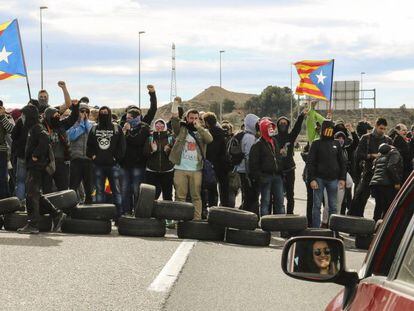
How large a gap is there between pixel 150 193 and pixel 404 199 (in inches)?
423

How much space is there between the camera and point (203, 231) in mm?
13117

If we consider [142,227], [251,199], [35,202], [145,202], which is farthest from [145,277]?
[251,199]

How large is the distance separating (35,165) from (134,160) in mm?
2675

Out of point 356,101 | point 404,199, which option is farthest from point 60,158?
point 356,101

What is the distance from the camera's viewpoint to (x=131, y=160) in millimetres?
15766

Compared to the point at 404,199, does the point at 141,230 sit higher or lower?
lower

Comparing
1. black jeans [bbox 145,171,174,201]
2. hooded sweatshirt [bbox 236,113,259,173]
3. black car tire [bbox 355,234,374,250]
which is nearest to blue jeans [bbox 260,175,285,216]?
hooded sweatshirt [bbox 236,113,259,173]

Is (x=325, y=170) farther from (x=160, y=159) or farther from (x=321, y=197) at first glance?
(x=160, y=159)

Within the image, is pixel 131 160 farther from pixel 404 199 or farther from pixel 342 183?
pixel 404 199

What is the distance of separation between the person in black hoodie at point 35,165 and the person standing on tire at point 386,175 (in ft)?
16.5

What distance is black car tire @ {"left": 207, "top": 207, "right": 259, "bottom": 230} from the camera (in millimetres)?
12922

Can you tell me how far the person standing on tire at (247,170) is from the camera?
1551cm

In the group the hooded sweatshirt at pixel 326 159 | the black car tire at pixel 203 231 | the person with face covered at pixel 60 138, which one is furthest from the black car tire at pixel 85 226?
the hooded sweatshirt at pixel 326 159

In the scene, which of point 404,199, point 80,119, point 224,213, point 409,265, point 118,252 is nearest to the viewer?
point 409,265
